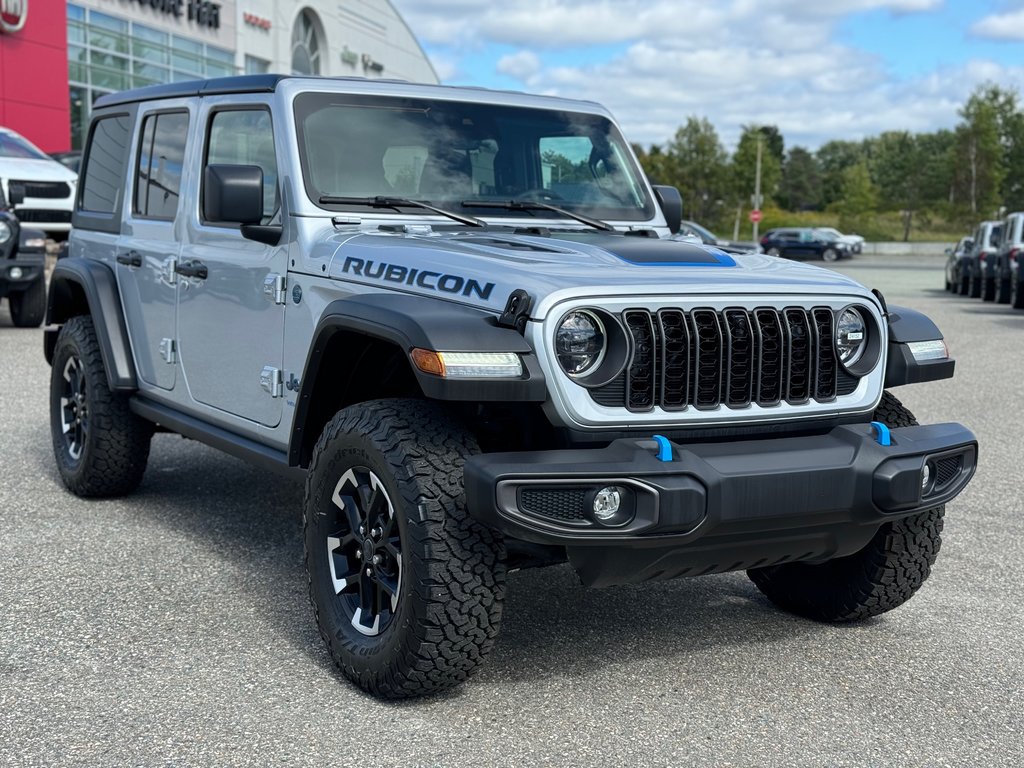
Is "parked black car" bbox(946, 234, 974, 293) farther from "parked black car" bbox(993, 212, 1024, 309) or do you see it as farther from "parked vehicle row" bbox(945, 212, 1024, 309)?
"parked black car" bbox(993, 212, 1024, 309)

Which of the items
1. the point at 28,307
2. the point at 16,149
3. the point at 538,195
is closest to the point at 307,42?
the point at 16,149

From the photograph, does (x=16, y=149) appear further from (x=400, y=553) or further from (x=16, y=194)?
(x=400, y=553)

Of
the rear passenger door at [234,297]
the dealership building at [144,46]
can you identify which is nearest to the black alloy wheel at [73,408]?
the rear passenger door at [234,297]

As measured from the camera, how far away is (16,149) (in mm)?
18984

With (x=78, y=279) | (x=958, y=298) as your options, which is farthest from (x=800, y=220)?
(x=78, y=279)

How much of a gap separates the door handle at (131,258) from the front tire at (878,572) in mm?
3140

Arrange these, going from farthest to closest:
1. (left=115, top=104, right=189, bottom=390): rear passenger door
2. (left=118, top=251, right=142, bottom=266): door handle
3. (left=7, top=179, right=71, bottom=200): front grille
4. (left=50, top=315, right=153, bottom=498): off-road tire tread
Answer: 1. (left=7, top=179, right=71, bottom=200): front grille
2. (left=50, top=315, right=153, bottom=498): off-road tire tread
3. (left=118, top=251, right=142, bottom=266): door handle
4. (left=115, top=104, right=189, bottom=390): rear passenger door

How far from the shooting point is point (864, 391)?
4059 mm

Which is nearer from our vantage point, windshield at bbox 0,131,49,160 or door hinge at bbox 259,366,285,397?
door hinge at bbox 259,366,285,397

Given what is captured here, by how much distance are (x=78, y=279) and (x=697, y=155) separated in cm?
7141

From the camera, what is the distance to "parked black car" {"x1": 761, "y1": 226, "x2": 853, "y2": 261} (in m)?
54.2

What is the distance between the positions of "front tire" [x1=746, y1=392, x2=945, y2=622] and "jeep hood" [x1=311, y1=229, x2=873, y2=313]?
0.71 meters

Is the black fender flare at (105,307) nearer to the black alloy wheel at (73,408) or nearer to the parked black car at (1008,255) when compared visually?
the black alloy wheel at (73,408)

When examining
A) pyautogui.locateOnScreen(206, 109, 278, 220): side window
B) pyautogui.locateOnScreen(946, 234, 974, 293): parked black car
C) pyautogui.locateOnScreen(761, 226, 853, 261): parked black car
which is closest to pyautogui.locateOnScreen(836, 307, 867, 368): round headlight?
pyautogui.locateOnScreen(206, 109, 278, 220): side window
